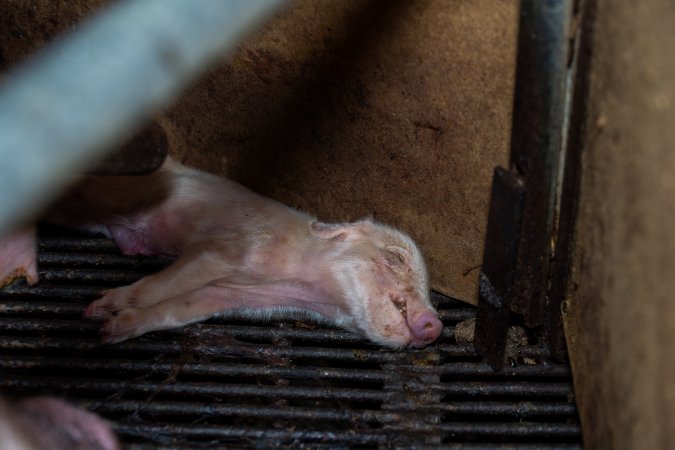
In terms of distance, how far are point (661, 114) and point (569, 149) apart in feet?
2.03

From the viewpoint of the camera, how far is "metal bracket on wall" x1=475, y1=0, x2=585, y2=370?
233cm

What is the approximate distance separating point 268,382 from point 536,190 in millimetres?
1280

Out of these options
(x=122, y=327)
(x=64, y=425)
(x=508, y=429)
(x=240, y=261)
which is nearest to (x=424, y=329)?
(x=508, y=429)

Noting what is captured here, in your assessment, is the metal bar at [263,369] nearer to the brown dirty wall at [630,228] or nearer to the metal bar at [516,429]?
the metal bar at [516,429]

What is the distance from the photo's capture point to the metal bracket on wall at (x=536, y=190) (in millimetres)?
2330

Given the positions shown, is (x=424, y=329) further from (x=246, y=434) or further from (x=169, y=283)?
(x=169, y=283)

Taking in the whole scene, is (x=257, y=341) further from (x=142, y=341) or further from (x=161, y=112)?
(x=161, y=112)

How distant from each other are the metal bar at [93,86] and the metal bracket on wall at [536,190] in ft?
3.53

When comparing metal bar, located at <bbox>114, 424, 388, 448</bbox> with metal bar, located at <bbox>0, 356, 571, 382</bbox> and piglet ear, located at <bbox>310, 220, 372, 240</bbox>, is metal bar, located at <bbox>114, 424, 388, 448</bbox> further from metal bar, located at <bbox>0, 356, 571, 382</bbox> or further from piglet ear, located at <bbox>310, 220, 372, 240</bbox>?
piglet ear, located at <bbox>310, 220, 372, 240</bbox>

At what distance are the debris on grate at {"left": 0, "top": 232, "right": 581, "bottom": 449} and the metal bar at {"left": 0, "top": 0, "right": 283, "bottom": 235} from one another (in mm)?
1546

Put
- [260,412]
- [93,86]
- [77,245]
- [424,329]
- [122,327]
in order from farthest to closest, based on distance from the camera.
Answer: [77,245] → [424,329] → [122,327] → [260,412] → [93,86]

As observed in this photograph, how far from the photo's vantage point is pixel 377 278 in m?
3.50

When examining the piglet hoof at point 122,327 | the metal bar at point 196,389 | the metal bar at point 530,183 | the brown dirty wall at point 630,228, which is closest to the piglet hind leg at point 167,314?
the piglet hoof at point 122,327

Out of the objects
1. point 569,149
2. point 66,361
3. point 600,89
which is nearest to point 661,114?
point 600,89
